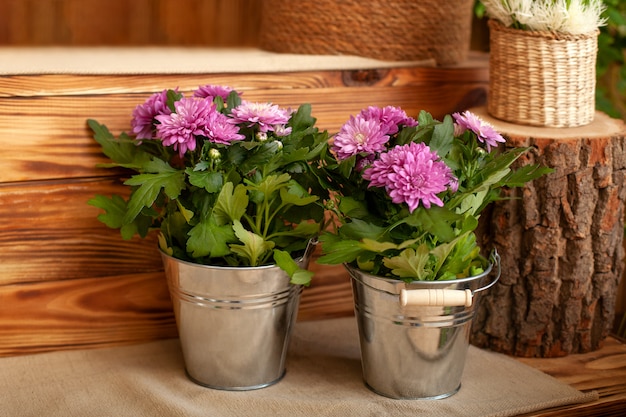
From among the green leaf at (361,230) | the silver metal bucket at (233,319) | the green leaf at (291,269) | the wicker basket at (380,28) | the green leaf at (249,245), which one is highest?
the wicker basket at (380,28)

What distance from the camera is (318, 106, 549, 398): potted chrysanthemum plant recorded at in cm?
120

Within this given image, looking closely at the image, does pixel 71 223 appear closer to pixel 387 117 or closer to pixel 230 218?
pixel 230 218

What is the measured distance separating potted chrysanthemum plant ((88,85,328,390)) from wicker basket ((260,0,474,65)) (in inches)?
16.5

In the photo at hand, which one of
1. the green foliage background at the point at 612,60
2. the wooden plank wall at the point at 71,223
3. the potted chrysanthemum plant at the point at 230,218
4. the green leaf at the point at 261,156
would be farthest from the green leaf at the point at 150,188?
the green foliage background at the point at 612,60

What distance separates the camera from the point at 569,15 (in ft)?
4.85

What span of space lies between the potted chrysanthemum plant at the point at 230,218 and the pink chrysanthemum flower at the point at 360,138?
0.20ft

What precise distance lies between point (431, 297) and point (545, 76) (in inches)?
21.5

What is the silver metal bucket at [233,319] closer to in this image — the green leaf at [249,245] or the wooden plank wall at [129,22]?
the green leaf at [249,245]

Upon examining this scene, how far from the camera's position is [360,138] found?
126 centimetres

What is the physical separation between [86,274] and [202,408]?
38 centimetres

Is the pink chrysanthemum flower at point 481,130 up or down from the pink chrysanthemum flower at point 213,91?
down

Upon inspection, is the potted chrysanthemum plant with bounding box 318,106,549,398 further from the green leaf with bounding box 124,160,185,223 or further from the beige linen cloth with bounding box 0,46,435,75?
the beige linen cloth with bounding box 0,46,435,75

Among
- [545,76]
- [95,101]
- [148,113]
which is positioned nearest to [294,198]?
[148,113]

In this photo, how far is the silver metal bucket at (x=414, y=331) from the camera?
1.25m
